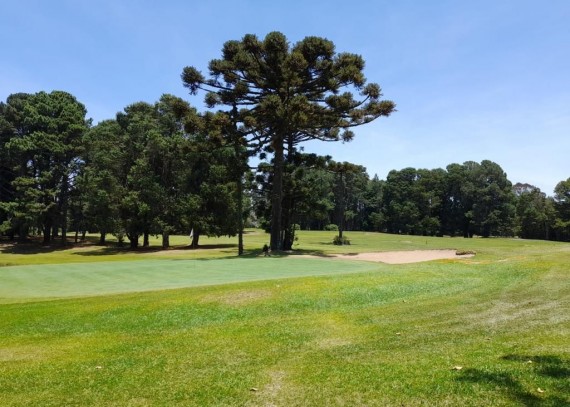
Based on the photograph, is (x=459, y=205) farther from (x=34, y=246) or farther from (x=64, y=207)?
(x=34, y=246)

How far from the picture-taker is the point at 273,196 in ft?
132

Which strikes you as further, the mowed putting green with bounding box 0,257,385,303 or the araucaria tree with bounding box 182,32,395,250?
the araucaria tree with bounding box 182,32,395,250

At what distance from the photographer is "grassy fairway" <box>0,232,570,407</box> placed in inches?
229

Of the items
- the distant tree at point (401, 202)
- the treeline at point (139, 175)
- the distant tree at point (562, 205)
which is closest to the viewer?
the treeline at point (139, 175)

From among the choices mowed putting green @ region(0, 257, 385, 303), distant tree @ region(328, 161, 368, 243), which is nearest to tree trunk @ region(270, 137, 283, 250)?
mowed putting green @ region(0, 257, 385, 303)

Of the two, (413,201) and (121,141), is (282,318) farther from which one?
(413,201)

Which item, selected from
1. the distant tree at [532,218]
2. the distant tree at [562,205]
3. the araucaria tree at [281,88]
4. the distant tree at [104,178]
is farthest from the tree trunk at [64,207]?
the distant tree at [532,218]

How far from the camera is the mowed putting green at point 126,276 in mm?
18172

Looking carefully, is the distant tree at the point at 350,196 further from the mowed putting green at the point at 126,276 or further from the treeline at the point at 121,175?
the mowed putting green at the point at 126,276

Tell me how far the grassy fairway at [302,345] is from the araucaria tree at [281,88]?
2309cm

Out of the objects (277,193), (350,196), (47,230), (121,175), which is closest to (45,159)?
(47,230)

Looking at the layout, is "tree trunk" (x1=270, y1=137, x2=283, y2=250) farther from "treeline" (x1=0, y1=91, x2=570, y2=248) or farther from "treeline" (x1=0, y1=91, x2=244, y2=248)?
"treeline" (x1=0, y1=91, x2=244, y2=248)

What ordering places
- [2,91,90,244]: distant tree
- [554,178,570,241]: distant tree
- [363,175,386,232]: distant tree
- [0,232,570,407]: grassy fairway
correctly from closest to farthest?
[0,232,570,407]: grassy fairway
[2,91,90,244]: distant tree
[554,178,570,241]: distant tree
[363,175,386,232]: distant tree

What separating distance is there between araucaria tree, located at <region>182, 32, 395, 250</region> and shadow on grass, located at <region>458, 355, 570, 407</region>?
2921 centimetres
